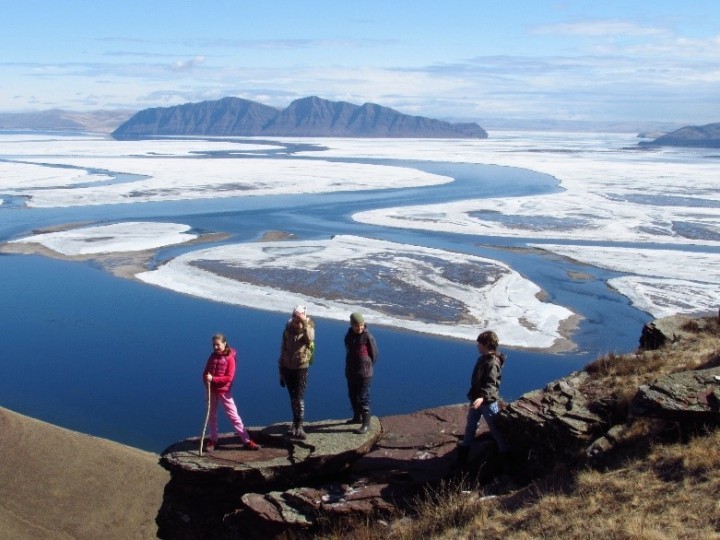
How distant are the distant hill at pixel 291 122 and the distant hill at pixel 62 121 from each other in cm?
2273

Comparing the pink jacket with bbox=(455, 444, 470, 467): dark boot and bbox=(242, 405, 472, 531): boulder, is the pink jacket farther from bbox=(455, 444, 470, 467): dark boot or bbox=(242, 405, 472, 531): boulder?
bbox=(455, 444, 470, 467): dark boot

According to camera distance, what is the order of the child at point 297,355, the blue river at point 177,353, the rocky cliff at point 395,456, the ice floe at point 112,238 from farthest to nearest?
1. the ice floe at point 112,238
2. the blue river at point 177,353
3. the child at point 297,355
4. the rocky cliff at point 395,456

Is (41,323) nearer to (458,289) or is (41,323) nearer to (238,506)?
(458,289)

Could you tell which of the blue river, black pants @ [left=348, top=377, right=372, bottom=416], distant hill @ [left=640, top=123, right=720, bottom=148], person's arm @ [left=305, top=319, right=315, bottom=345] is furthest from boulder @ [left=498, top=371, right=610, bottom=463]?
distant hill @ [left=640, top=123, right=720, bottom=148]

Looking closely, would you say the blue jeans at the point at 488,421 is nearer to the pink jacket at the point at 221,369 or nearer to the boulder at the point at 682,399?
the boulder at the point at 682,399

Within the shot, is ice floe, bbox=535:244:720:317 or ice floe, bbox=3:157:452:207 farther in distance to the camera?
ice floe, bbox=3:157:452:207

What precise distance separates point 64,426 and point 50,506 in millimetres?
2565

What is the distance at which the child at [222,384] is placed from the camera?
5.87m

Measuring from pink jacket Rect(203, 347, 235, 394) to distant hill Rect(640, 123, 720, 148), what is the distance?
85114 mm

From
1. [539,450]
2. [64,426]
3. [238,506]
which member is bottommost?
[64,426]

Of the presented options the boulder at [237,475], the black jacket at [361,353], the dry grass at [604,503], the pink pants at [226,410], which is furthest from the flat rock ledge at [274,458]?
the dry grass at [604,503]

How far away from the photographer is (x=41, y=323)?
13820 millimetres

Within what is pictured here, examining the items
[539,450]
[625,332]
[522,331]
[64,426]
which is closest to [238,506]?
[539,450]

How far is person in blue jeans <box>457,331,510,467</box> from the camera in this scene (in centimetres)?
536
